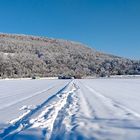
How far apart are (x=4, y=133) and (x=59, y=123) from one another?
1456 mm

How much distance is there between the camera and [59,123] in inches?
296

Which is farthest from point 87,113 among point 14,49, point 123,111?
point 14,49

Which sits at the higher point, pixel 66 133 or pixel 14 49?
pixel 14 49

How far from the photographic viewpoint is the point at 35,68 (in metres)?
116

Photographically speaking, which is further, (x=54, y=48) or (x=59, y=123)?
(x=54, y=48)

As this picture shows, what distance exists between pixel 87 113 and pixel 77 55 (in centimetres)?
13966

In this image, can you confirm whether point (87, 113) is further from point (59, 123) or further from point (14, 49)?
point (14, 49)

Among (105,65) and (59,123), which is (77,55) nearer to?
(105,65)

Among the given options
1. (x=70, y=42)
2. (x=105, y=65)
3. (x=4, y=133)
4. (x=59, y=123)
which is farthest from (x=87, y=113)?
(x=70, y=42)

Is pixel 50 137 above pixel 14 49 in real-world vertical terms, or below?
below

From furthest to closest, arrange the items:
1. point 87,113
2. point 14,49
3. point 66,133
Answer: point 14,49
point 87,113
point 66,133

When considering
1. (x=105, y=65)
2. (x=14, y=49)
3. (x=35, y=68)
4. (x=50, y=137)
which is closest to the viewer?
(x=50, y=137)

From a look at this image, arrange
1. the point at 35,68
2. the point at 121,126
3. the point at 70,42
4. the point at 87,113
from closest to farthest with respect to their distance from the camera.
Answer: the point at 121,126 < the point at 87,113 < the point at 35,68 < the point at 70,42

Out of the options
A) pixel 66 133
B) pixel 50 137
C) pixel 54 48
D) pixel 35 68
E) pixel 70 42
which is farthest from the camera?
pixel 70 42
